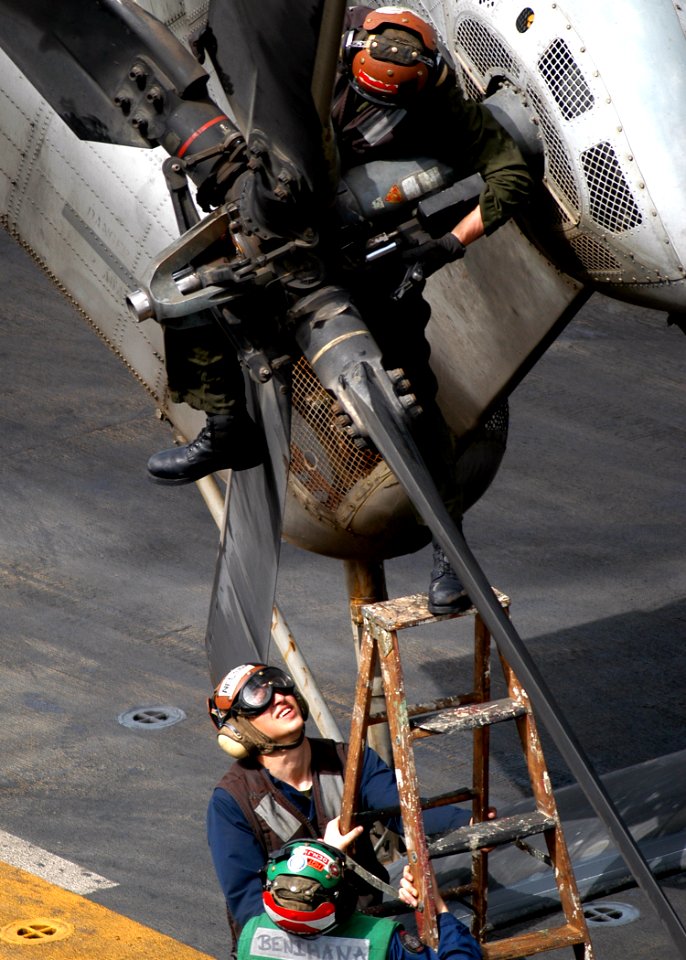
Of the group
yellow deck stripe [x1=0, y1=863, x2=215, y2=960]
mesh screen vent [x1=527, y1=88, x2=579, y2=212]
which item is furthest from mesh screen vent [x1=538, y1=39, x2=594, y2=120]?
yellow deck stripe [x1=0, y1=863, x2=215, y2=960]

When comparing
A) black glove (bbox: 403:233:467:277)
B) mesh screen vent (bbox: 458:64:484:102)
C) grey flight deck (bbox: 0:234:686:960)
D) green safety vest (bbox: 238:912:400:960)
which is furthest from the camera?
grey flight deck (bbox: 0:234:686:960)

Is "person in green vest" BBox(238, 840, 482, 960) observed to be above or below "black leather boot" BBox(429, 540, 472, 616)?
above

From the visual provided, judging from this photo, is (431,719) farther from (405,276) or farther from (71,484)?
(71,484)

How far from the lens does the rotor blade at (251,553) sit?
25.2ft

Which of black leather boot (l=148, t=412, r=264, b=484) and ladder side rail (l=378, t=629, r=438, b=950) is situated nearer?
ladder side rail (l=378, t=629, r=438, b=950)

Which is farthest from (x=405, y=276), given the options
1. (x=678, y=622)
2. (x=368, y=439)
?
(x=678, y=622)

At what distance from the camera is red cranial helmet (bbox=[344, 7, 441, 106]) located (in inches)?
258

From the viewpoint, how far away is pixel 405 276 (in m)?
6.96

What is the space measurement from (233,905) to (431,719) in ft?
3.75

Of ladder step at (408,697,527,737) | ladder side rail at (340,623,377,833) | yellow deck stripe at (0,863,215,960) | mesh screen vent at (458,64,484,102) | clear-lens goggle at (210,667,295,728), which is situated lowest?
yellow deck stripe at (0,863,215,960)

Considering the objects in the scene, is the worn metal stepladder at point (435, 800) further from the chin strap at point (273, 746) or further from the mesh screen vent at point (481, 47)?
the mesh screen vent at point (481, 47)

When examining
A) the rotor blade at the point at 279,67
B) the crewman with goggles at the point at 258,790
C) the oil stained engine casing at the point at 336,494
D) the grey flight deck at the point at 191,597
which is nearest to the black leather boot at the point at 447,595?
the crewman with goggles at the point at 258,790

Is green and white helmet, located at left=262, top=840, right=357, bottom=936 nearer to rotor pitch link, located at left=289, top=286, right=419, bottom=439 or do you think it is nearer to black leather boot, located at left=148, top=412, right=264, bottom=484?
rotor pitch link, located at left=289, top=286, right=419, bottom=439

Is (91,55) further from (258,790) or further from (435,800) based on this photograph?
(435,800)
